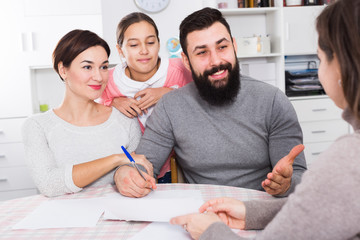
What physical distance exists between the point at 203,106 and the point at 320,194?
111 cm

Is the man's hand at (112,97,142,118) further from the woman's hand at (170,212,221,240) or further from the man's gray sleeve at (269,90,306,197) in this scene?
the woman's hand at (170,212,221,240)

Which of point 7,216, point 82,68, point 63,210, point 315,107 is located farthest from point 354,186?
point 315,107

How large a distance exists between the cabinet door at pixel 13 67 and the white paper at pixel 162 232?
2.61 metres

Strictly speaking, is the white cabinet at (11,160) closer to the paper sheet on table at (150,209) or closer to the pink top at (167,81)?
the pink top at (167,81)

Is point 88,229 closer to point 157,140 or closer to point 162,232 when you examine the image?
point 162,232

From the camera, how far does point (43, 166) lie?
4.98ft

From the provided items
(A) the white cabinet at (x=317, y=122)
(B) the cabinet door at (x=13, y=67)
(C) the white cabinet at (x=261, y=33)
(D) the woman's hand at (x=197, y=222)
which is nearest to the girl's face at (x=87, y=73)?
(D) the woman's hand at (x=197, y=222)

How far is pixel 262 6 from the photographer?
375cm

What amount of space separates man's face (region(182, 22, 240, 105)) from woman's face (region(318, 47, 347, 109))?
878mm

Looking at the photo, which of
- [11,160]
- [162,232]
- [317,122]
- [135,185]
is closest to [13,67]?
[11,160]

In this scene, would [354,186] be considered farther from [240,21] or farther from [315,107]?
[240,21]

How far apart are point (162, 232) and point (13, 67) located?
2.76 metres

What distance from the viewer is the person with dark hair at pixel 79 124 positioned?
62.2 inches

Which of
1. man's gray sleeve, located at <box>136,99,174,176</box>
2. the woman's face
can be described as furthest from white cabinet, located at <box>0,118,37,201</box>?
the woman's face
